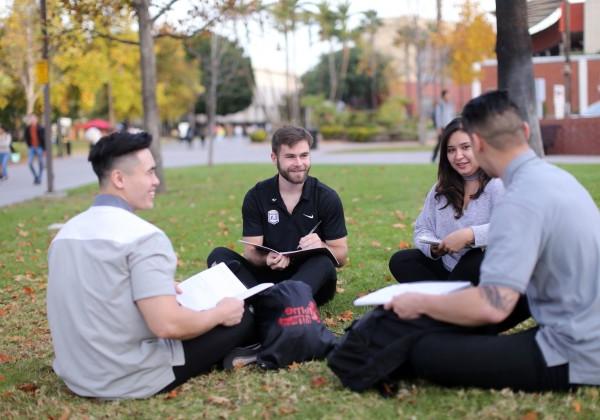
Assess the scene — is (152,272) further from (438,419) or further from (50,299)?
(438,419)

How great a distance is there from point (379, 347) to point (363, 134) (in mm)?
42585

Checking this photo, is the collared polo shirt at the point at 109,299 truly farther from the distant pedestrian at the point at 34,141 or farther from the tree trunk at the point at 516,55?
the distant pedestrian at the point at 34,141

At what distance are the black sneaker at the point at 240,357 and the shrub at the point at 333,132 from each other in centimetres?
4415

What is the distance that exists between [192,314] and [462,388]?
137 cm

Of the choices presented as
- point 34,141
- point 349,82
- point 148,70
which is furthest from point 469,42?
point 349,82

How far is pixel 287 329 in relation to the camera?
4.62 metres

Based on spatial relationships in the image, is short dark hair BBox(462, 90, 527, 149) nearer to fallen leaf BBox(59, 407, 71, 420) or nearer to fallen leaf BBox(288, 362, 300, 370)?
fallen leaf BBox(288, 362, 300, 370)

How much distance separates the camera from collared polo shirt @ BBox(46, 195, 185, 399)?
3900 millimetres

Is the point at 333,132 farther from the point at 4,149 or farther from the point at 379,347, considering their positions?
the point at 379,347

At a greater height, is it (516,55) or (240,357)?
(516,55)

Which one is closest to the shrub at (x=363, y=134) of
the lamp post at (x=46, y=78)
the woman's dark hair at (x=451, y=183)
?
the lamp post at (x=46, y=78)

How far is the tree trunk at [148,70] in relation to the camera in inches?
627

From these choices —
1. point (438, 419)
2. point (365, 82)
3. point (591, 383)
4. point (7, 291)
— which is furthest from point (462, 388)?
point (365, 82)

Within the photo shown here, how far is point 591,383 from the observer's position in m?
3.79
